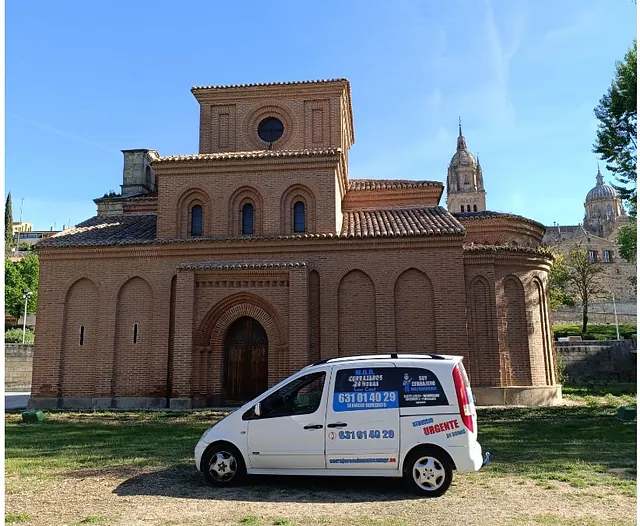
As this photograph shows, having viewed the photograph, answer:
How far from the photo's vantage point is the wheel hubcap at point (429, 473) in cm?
655

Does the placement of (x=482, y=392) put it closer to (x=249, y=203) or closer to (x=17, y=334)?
(x=249, y=203)

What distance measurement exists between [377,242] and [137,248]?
8282 mm

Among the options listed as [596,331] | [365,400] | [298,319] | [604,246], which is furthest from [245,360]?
[604,246]

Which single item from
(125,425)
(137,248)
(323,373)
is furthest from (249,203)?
(323,373)

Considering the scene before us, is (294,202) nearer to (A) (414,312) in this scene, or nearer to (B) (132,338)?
(A) (414,312)

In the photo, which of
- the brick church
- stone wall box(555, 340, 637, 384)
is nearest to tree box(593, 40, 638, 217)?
the brick church

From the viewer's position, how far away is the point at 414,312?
16953 mm

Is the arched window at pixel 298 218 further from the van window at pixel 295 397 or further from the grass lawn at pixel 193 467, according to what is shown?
the van window at pixel 295 397

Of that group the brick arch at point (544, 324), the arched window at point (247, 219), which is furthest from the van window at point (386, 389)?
the brick arch at point (544, 324)

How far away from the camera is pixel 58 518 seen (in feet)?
18.7

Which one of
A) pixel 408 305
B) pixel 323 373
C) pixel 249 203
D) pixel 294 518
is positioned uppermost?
pixel 249 203

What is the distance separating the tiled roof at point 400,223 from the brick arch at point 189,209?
16.1 feet

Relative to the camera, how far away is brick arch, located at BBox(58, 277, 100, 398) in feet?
57.1

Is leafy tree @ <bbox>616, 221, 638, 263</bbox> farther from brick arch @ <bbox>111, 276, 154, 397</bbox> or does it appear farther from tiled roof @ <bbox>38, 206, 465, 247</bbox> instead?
brick arch @ <bbox>111, 276, 154, 397</bbox>
